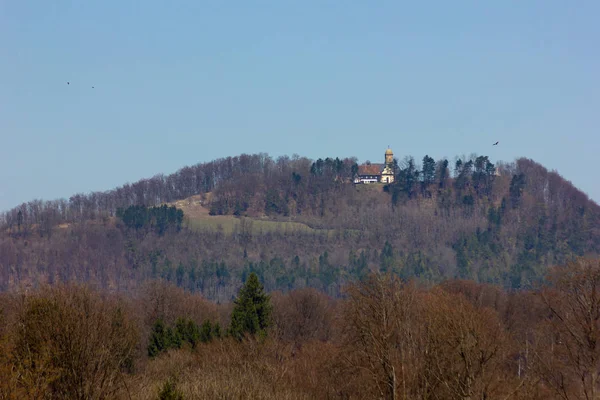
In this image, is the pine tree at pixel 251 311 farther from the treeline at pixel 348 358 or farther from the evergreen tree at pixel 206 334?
the treeline at pixel 348 358

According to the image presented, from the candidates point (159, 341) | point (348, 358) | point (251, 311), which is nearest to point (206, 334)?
point (159, 341)

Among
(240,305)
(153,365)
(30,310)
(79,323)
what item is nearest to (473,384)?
(79,323)

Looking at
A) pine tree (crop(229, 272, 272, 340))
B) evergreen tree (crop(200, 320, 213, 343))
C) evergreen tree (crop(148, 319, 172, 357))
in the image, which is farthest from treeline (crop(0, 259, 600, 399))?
pine tree (crop(229, 272, 272, 340))

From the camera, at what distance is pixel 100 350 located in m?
32.2

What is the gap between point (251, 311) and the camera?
68500mm

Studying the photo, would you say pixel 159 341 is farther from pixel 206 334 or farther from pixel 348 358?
pixel 348 358

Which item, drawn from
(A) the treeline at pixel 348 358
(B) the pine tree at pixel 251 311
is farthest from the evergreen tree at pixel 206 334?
(A) the treeline at pixel 348 358

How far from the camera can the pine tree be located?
6719 cm

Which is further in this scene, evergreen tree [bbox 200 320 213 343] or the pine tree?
the pine tree

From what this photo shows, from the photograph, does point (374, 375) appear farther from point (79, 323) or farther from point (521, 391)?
point (79, 323)

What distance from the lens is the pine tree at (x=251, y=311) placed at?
220ft

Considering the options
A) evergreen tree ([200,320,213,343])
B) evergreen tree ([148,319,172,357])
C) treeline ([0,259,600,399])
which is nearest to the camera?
treeline ([0,259,600,399])

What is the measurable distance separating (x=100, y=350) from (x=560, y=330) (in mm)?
21884

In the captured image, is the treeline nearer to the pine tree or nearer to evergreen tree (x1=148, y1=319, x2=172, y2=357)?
evergreen tree (x1=148, y1=319, x2=172, y2=357)
